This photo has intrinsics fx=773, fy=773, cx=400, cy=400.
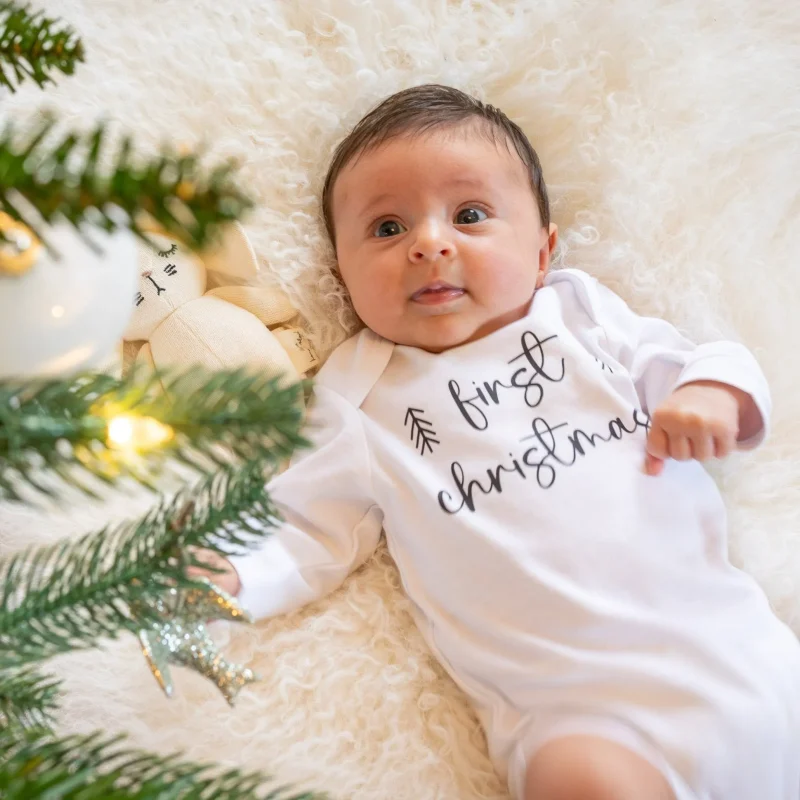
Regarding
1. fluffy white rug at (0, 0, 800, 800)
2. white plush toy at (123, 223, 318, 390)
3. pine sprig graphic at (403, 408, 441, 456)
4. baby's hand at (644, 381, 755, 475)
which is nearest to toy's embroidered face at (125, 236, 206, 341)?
white plush toy at (123, 223, 318, 390)

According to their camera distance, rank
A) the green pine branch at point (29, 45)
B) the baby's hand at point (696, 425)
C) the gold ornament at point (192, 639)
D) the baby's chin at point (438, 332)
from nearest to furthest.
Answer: the green pine branch at point (29, 45), the gold ornament at point (192, 639), the baby's hand at point (696, 425), the baby's chin at point (438, 332)

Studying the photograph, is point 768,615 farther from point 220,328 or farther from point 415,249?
point 220,328

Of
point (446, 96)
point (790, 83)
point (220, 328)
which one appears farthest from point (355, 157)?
point (790, 83)

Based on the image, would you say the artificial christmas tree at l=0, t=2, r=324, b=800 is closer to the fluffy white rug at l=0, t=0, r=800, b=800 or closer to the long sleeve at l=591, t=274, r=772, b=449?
the fluffy white rug at l=0, t=0, r=800, b=800

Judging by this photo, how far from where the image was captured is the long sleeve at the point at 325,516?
975 mm

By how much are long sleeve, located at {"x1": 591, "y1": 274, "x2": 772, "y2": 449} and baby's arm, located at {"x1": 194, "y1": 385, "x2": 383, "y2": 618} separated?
39 cm

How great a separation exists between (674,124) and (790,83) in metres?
0.18

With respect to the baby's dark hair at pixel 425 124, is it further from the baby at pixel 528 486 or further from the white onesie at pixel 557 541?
the white onesie at pixel 557 541

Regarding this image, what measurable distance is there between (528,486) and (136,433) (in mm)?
685

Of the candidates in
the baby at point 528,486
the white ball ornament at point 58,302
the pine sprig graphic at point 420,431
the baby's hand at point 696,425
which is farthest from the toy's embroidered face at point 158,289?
the baby's hand at point 696,425

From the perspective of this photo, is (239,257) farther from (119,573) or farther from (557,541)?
(119,573)

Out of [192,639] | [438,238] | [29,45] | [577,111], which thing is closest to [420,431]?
[438,238]

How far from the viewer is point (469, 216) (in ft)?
3.52

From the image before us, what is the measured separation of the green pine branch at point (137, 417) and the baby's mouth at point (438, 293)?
714mm
